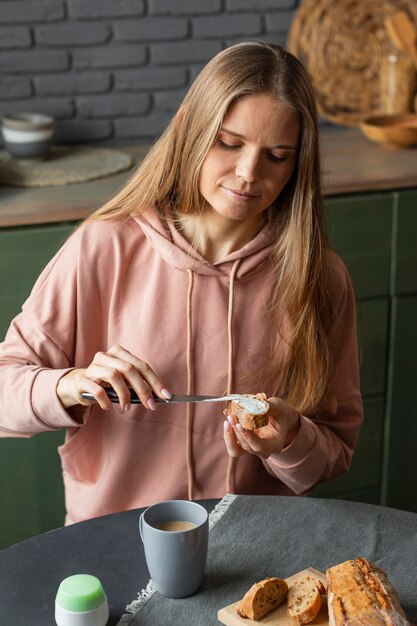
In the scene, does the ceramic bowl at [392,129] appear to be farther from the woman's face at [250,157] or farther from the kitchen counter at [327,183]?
the woman's face at [250,157]

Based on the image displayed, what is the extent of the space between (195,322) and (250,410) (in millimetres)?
339

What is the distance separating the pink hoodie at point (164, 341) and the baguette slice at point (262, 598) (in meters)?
0.41

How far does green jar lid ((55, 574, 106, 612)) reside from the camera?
108 cm

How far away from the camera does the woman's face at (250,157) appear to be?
55.4 inches

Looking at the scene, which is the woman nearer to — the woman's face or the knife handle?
the woman's face

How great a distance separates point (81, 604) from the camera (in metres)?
1.08

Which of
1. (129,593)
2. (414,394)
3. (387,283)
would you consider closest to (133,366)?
(129,593)

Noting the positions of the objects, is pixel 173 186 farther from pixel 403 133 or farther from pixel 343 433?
pixel 403 133

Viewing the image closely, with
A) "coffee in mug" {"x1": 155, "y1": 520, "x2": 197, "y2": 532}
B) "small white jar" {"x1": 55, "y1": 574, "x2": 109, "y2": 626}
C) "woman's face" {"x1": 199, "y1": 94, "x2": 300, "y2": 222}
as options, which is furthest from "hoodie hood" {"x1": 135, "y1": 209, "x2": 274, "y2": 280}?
"small white jar" {"x1": 55, "y1": 574, "x2": 109, "y2": 626}

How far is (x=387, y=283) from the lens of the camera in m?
2.45

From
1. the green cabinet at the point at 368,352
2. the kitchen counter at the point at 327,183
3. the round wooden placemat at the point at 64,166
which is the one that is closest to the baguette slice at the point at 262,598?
the green cabinet at the point at 368,352

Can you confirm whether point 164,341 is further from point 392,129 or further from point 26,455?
point 392,129

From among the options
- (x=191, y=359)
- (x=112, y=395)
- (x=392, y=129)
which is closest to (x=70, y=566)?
(x=112, y=395)

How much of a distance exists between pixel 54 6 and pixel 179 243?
48.6 inches
